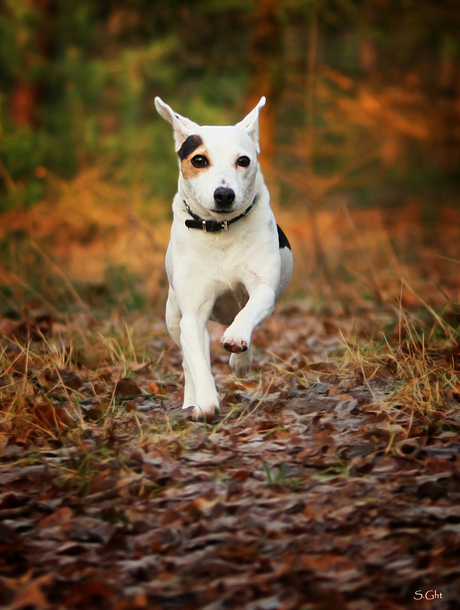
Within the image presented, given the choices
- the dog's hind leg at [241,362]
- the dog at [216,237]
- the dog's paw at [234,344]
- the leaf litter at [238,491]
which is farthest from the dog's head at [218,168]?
the leaf litter at [238,491]

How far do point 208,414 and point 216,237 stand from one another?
3.64 feet

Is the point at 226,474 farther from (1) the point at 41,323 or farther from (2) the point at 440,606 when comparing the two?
(1) the point at 41,323

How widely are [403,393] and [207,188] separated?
166 centimetres

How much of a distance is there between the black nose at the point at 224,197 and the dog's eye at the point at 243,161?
0.28 metres

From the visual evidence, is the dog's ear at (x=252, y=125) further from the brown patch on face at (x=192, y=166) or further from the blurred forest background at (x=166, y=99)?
the blurred forest background at (x=166, y=99)

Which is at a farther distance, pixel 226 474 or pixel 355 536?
pixel 226 474

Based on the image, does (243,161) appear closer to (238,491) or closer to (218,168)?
(218,168)

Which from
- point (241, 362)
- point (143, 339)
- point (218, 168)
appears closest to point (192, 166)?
point (218, 168)

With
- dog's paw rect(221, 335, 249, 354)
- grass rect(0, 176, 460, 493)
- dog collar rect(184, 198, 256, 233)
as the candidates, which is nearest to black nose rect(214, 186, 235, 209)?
dog collar rect(184, 198, 256, 233)

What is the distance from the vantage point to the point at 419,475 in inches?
136

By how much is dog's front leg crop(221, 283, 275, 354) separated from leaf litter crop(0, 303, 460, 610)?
0.43m

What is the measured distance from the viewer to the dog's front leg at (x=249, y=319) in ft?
13.1

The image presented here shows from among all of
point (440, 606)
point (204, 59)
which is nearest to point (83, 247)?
point (204, 59)

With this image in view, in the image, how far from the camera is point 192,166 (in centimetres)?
456
